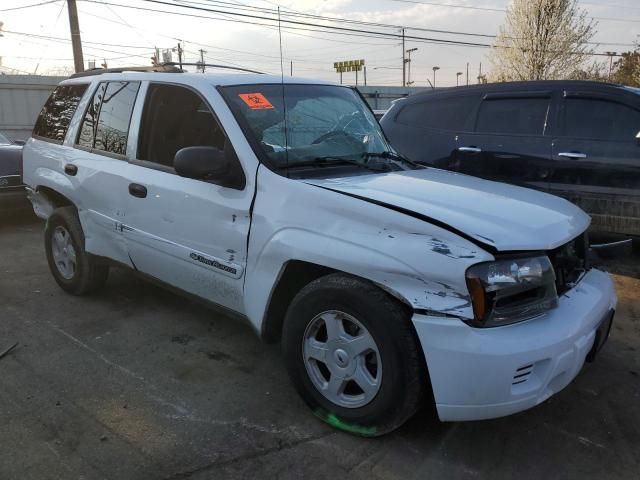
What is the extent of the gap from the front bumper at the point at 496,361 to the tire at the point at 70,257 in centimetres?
308

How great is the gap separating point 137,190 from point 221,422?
5.46ft

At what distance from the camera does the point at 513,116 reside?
589 centimetres

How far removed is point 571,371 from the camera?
2.54 metres

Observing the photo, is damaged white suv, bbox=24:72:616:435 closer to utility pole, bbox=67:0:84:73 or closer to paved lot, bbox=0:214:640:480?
paved lot, bbox=0:214:640:480

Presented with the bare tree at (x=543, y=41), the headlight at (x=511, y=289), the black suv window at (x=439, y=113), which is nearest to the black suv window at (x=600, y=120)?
the black suv window at (x=439, y=113)

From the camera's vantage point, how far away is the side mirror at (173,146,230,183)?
2997 millimetres

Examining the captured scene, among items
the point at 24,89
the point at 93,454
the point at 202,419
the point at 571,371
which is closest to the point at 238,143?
the point at 202,419

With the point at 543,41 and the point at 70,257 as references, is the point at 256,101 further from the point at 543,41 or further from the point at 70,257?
the point at 543,41

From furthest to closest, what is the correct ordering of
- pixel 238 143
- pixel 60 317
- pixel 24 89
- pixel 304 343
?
pixel 24 89
pixel 60 317
pixel 238 143
pixel 304 343

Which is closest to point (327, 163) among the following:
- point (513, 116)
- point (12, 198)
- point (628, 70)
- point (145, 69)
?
point (145, 69)

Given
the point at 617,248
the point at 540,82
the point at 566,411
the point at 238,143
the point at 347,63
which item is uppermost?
the point at 347,63

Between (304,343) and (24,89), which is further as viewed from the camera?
(24,89)

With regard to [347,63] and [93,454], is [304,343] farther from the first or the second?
[347,63]

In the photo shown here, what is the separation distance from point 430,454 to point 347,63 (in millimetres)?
53710
